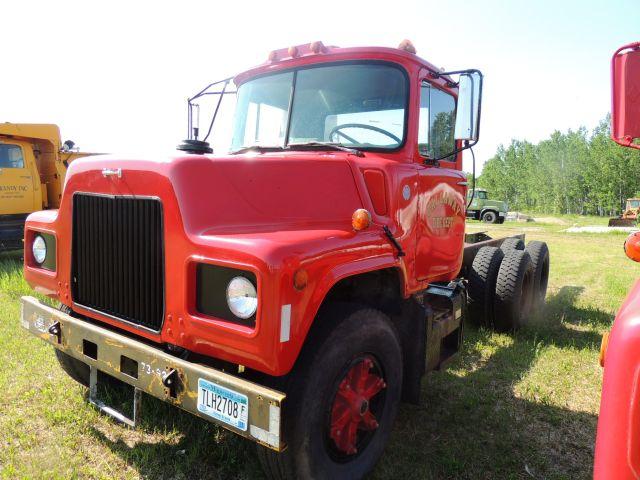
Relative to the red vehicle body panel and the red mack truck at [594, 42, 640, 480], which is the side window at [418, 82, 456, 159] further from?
the red mack truck at [594, 42, 640, 480]

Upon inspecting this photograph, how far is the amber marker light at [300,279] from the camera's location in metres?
2.02

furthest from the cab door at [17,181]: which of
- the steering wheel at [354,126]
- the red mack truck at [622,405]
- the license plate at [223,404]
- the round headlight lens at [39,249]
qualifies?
the red mack truck at [622,405]

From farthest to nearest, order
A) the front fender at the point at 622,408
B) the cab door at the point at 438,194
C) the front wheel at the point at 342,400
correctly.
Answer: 1. the cab door at the point at 438,194
2. the front wheel at the point at 342,400
3. the front fender at the point at 622,408

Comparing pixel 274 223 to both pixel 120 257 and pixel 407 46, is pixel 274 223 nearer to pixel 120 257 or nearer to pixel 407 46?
pixel 120 257

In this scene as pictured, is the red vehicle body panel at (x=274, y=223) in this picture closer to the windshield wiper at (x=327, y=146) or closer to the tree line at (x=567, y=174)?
the windshield wiper at (x=327, y=146)

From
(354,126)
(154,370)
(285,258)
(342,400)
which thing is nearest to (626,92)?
(285,258)

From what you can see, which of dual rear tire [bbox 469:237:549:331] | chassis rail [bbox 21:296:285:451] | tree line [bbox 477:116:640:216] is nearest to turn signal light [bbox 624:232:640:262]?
chassis rail [bbox 21:296:285:451]

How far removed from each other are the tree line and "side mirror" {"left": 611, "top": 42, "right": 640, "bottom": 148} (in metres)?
47.3

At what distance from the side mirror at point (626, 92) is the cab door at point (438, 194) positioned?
4.86ft

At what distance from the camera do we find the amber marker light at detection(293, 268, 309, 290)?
79.4 inches

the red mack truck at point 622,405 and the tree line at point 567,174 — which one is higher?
the tree line at point 567,174

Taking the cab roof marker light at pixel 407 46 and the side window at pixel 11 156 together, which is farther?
the side window at pixel 11 156

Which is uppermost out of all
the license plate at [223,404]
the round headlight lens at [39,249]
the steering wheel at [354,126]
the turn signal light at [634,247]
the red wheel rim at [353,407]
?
the steering wheel at [354,126]

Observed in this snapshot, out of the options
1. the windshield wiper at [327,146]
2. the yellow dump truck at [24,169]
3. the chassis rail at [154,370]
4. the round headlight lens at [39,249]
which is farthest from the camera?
the yellow dump truck at [24,169]
